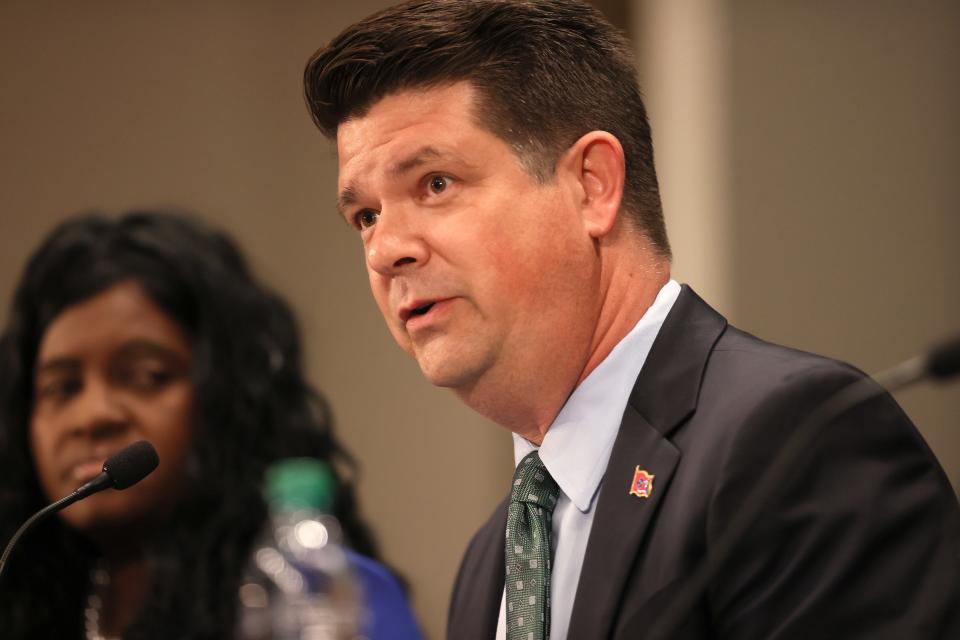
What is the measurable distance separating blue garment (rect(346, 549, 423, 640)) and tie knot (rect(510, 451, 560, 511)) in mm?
635

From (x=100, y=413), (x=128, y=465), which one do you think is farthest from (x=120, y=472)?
(x=100, y=413)

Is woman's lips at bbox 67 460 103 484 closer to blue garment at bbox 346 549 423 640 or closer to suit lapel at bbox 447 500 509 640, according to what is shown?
blue garment at bbox 346 549 423 640

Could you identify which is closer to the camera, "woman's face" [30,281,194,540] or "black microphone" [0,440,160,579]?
"black microphone" [0,440,160,579]

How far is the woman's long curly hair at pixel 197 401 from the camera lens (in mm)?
2848

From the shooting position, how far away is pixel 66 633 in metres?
2.98

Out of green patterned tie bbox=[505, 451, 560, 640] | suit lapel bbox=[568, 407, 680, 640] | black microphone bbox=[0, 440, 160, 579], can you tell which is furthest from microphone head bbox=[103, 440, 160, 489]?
suit lapel bbox=[568, 407, 680, 640]

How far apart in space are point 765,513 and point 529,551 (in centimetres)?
46

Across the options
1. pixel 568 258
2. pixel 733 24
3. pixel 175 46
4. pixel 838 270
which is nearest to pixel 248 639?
pixel 568 258

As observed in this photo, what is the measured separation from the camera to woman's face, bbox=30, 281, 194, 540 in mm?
2781

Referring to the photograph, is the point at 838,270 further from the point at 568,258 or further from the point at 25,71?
the point at 25,71

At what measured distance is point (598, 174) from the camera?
201 centimetres

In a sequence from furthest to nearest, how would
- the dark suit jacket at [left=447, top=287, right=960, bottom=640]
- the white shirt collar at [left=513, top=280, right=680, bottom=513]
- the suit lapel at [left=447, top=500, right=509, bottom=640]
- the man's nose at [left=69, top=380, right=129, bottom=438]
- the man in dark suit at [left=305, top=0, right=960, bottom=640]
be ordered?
the man's nose at [left=69, top=380, right=129, bottom=438]
the suit lapel at [left=447, top=500, right=509, bottom=640]
the white shirt collar at [left=513, top=280, right=680, bottom=513]
the man in dark suit at [left=305, top=0, right=960, bottom=640]
the dark suit jacket at [left=447, top=287, right=960, bottom=640]

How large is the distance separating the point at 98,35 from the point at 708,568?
12.6ft

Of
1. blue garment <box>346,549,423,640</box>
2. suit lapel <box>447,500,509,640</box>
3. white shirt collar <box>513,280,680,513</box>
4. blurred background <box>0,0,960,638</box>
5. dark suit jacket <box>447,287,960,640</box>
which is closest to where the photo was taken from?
dark suit jacket <box>447,287,960,640</box>
